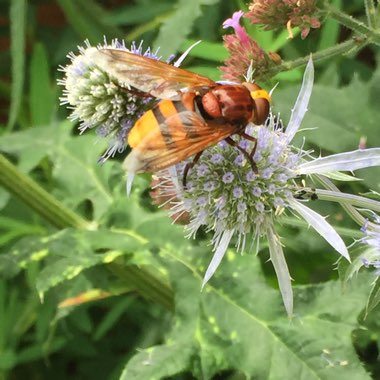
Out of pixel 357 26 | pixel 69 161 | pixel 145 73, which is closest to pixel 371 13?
pixel 357 26

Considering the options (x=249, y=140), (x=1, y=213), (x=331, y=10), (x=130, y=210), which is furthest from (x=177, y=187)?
(x=1, y=213)

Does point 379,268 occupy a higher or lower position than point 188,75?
lower

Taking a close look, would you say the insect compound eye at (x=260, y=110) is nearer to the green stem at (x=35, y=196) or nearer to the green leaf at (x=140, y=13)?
the green stem at (x=35, y=196)

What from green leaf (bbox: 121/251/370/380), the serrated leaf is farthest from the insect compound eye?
the serrated leaf

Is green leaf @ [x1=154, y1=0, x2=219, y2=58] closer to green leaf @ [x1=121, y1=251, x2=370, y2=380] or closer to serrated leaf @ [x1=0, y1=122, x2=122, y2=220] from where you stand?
serrated leaf @ [x1=0, y1=122, x2=122, y2=220]

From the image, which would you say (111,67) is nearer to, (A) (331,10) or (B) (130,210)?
(A) (331,10)
